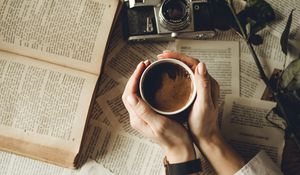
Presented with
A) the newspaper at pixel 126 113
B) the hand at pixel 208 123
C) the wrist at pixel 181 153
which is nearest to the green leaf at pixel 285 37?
the newspaper at pixel 126 113

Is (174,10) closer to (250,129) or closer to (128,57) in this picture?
(128,57)

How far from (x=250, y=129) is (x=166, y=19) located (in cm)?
29

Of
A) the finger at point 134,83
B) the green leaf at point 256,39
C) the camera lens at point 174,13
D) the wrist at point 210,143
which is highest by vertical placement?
the camera lens at point 174,13

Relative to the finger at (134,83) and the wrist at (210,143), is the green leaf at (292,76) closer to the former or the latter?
the wrist at (210,143)

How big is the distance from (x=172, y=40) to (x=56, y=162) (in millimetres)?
351

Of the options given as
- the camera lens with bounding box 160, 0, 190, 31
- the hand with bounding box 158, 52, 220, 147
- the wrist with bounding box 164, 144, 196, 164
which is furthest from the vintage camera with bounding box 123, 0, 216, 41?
the wrist with bounding box 164, 144, 196, 164

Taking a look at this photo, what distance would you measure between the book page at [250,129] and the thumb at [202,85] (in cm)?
20

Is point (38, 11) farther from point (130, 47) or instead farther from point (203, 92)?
point (203, 92)

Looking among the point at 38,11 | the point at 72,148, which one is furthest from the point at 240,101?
the point at 38,11

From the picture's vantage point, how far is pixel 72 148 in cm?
90

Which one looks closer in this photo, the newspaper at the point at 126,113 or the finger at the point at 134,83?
the finger at the point at 134,83

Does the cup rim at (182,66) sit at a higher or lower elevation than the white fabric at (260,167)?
higher

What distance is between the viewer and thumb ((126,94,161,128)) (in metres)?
0.74

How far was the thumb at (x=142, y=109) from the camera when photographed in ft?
2.43
